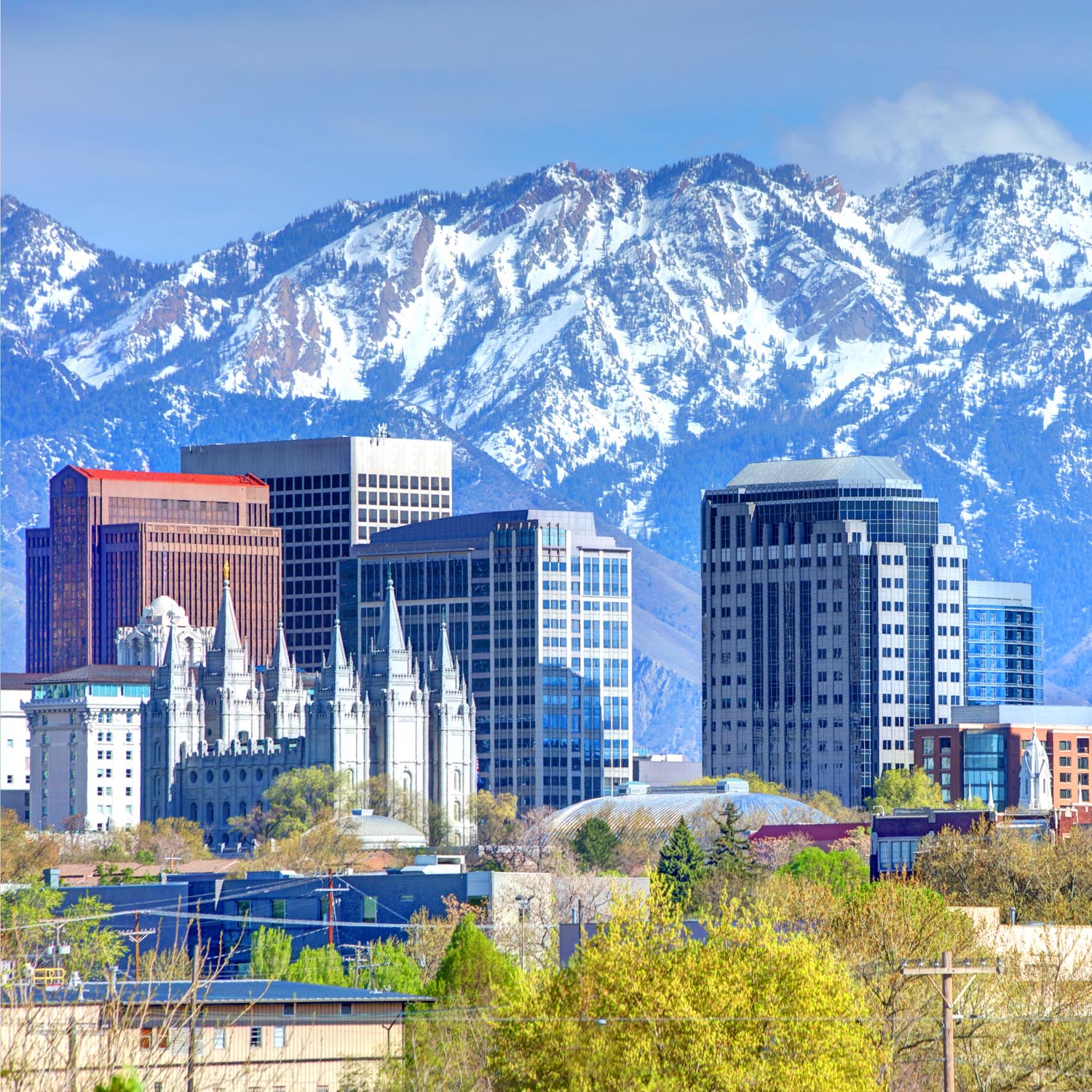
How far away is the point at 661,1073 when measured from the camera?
99.6 meters

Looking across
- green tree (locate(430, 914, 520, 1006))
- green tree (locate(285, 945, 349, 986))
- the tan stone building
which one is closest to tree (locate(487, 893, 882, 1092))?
the tan stone building

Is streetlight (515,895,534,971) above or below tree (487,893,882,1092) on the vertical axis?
below

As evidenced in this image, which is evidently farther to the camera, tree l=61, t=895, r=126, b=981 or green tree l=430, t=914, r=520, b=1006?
tree l=61, t=895, r=126, b=981

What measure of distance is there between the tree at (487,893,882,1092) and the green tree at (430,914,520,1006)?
2247 cm

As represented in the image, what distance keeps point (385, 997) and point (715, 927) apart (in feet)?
81.4

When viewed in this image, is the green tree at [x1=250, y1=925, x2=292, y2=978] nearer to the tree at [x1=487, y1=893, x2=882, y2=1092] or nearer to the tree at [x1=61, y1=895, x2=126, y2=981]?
the tree at [x1=61, y1=895, x2=126, y2=981]

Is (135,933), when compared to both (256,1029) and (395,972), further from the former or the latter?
(256,1029)

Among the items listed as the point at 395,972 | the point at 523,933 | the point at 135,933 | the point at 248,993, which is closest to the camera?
the point at 248,993

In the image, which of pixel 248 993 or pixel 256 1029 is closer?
pixel 256 1029

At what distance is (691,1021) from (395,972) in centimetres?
5814

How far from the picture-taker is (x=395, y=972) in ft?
515

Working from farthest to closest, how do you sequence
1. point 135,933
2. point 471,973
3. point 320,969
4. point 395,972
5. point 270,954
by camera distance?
1. point 270,954
2. point 135,933
3. point 320,969
4. point 395,972
5. point 471,973

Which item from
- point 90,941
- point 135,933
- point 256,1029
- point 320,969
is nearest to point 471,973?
point 256,1029

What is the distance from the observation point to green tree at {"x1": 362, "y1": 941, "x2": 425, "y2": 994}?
15188 centimetres
